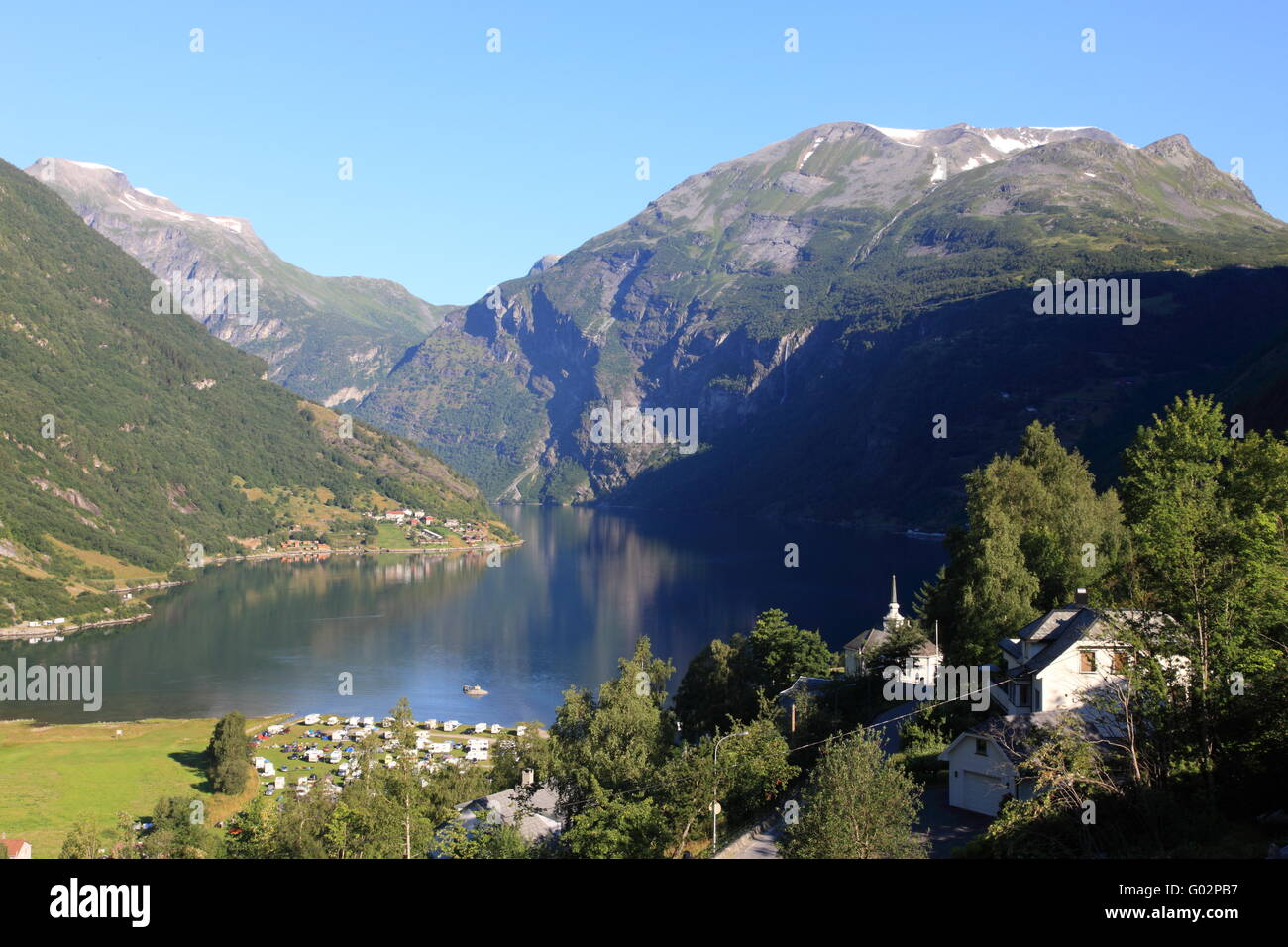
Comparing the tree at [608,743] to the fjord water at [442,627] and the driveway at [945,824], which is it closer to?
the driveway at [945,824]

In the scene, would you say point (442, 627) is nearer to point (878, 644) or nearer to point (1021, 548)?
point (878, 644)

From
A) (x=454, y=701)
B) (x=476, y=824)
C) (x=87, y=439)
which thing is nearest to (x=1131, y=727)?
(x=476, y=824)

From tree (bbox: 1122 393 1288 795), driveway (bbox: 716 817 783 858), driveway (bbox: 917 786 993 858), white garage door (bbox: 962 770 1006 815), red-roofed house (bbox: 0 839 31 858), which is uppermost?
tree (bbox: 1122 393 1288 795)

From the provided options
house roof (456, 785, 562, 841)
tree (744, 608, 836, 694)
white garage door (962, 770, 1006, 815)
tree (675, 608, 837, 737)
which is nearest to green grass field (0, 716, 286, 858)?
house roof (456, 785, 562, 841)

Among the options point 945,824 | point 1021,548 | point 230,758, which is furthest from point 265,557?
point 945,824

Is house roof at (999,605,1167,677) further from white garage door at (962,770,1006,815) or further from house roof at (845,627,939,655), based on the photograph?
house roof at (845,627,939,655)

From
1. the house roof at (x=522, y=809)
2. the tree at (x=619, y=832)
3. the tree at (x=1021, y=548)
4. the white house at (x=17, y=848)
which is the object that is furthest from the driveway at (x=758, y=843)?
the white house at (x=17, y=848)
